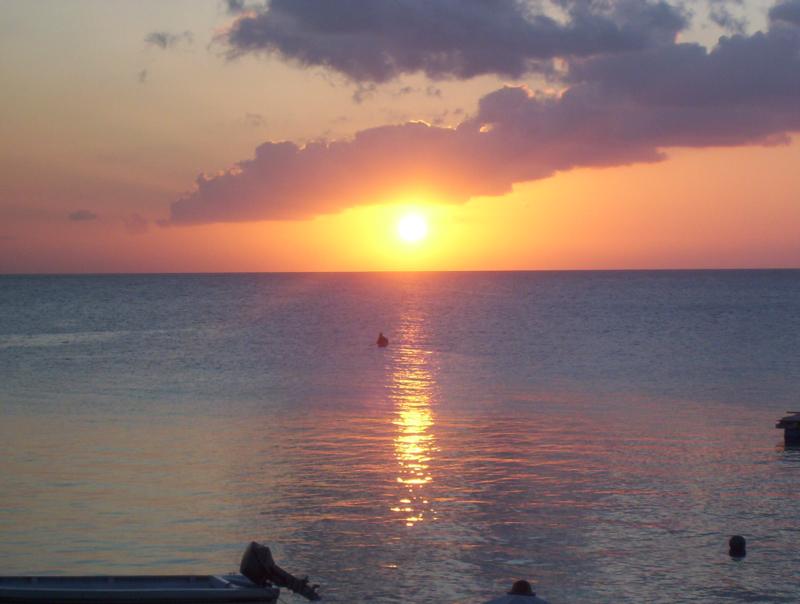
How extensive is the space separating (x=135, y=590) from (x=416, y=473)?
1373 cm

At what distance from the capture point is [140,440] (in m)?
34.2

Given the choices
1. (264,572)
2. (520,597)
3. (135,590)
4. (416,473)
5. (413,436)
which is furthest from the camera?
(413,436)

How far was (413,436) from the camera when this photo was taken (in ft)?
117

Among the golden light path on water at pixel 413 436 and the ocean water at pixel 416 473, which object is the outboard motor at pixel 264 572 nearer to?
the ocean water at pixel 416 473

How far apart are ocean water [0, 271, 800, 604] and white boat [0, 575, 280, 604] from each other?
271 centimetres

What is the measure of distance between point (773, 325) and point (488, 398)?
66.8 metres

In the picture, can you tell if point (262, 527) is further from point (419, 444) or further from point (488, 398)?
point (488, 398)

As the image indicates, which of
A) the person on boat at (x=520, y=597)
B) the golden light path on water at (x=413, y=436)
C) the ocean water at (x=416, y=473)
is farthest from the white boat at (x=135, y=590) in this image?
the golden light path on water at (x=413, y=436)

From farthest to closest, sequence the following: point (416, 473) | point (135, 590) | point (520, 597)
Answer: point (416, 473) → point (135, 590) → point (520, 597)

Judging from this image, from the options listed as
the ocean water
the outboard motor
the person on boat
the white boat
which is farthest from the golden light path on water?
the person on boat

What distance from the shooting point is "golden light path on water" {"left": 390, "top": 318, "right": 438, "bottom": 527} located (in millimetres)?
25609

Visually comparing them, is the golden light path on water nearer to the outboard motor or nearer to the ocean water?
the ocean water

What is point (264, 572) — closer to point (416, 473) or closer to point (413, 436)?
point (416, 473)

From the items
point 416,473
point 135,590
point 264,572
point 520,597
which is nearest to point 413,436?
point 416,473
